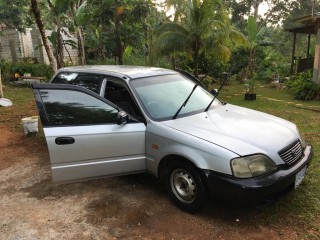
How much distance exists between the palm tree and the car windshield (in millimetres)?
6806

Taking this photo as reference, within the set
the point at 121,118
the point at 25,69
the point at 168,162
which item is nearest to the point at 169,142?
the point at 168,162

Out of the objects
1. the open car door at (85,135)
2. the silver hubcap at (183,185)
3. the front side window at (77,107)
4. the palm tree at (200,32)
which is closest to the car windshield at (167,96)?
the open car door at (85,135)

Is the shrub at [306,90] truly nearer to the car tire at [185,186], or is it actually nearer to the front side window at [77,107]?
the car tire at [185,186]

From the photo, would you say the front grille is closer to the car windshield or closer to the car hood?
the car hood

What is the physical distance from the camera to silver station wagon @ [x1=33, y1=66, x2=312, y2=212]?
3.06 m

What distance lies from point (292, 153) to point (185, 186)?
129 centimetres

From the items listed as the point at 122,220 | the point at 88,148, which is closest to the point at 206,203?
the point at 122,220

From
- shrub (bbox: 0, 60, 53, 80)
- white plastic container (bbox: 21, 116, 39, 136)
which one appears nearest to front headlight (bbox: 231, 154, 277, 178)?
white plastic container (bbox: 21, 116, 39, 136)

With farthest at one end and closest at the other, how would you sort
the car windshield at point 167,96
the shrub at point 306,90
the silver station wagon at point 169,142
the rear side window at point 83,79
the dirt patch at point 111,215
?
the shrub at point 306,90 < the rear side window at point 83,79 < the car windshield at point 167,96 < the dirt patch at point 111,215 < the silver station wagon at point 169,142

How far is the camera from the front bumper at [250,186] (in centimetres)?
295

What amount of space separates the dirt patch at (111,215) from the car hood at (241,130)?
0.71 metres

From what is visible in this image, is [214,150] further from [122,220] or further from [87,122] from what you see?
[87,122]

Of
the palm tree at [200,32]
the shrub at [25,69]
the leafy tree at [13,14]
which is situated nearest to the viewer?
the palm tree at [200,32]

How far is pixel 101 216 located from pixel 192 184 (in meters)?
1.16
